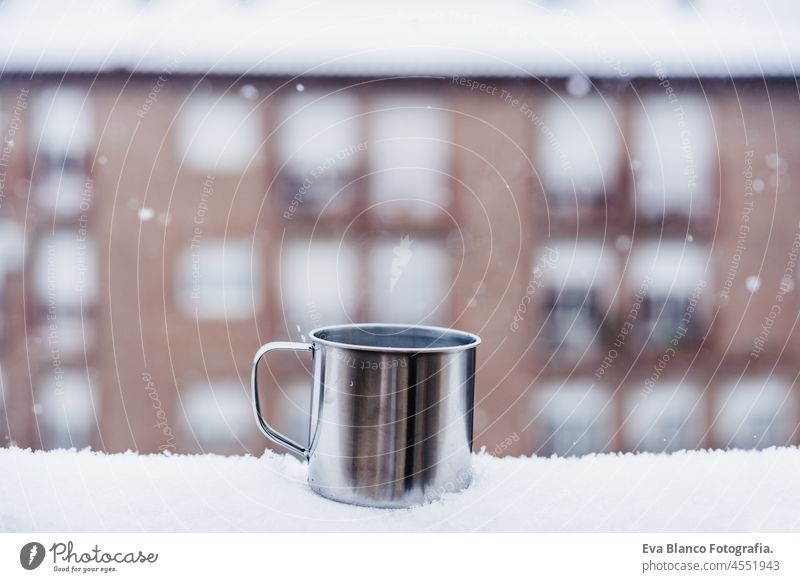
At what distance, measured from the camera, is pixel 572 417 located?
417 cm

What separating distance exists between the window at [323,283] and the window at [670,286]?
1437 mm

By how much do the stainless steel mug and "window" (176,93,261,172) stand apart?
1947 millimetres

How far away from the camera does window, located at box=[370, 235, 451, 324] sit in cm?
226

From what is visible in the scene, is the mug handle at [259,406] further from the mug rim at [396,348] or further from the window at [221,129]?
the window at [221,129]

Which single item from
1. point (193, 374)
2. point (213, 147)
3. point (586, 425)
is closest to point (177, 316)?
point (193, 374)

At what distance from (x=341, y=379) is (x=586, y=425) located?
398cm

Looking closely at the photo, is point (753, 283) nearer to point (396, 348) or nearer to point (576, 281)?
point (576, 281)

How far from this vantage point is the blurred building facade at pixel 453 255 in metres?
2.91

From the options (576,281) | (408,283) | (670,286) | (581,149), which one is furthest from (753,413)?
(408,283)

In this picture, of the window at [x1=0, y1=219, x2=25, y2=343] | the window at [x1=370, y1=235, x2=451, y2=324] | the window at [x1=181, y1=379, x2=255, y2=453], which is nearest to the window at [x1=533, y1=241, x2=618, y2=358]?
the window at [x1=370, y1=235, x2=451, y2=324]

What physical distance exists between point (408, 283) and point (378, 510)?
1.96 metres

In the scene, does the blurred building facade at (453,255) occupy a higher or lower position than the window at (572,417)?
higher

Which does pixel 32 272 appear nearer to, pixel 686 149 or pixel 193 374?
Answer: pixel 193 374

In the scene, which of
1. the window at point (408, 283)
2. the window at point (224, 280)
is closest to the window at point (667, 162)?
the window at point (408, 283)
